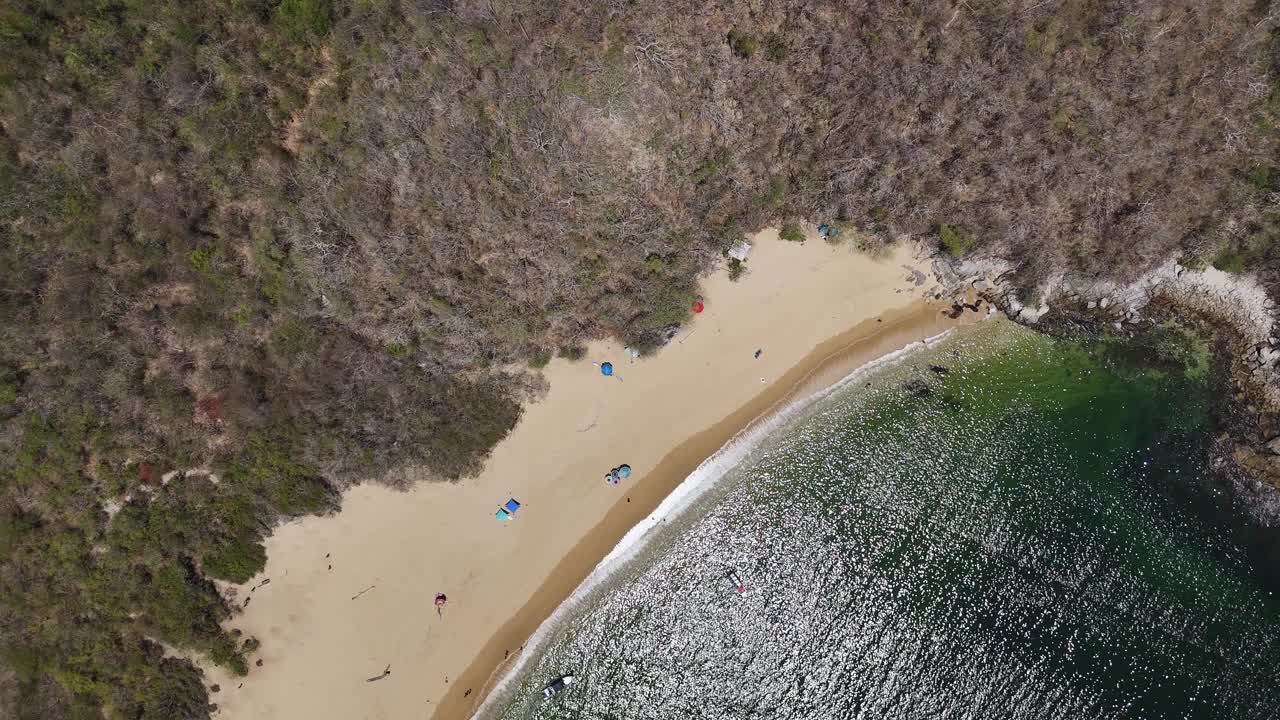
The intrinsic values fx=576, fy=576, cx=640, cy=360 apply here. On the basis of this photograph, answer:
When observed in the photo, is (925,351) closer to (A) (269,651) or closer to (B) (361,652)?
(B) (361,652)

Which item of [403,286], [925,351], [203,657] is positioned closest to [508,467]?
[403,286]

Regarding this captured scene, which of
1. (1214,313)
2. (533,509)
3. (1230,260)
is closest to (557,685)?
(533,509)

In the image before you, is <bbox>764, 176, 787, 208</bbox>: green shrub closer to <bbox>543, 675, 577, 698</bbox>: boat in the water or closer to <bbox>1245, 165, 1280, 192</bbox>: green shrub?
<bbox>1245, 165, 1280, 192</bbox>: green shrub

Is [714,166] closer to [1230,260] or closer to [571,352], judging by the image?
[571,352]

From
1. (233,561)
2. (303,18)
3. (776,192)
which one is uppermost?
(303,18)

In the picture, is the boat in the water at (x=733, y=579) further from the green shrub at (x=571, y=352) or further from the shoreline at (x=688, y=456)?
the green shrub at (x=571, y=352)

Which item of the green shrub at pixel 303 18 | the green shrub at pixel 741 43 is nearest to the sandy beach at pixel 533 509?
the green shrub at pixel 741 43

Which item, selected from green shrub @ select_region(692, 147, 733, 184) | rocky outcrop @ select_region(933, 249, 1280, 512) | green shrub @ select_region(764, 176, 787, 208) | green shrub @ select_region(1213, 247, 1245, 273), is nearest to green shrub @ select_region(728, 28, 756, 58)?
green shrub @ select_region(692, 147, 733, 184)
